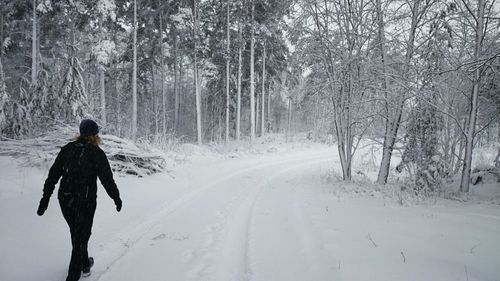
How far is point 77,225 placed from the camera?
11.9 feet

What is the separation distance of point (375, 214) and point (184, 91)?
40.7 metres

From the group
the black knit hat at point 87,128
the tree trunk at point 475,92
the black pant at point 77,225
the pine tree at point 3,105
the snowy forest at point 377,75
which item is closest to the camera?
Result: the black pant at point 77,225

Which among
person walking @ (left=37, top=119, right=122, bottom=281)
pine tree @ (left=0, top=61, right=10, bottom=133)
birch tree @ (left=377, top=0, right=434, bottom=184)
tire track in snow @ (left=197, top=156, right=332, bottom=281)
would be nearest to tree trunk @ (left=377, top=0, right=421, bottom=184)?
birch tree @ (left=377, top=0, right=434, bottom=184)

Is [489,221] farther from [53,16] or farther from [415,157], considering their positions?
[53,16]

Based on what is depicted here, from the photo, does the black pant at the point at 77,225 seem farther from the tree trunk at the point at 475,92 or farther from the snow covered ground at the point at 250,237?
the tree trunk at the point at 475,92

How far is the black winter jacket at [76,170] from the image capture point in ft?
11.9

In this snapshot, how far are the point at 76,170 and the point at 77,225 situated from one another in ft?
2.26

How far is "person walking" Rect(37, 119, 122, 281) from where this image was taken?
3615 millimetres

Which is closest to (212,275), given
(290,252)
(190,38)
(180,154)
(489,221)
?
(290,252)

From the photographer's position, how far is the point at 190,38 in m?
21.9

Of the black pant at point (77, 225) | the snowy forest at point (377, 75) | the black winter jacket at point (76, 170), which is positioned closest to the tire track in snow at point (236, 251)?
the black pant at point (77, 225)

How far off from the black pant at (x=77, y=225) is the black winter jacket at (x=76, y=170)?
0.07 metres

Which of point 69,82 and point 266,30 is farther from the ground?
point 266,30

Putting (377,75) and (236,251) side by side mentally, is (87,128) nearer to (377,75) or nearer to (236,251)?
(236,251)
